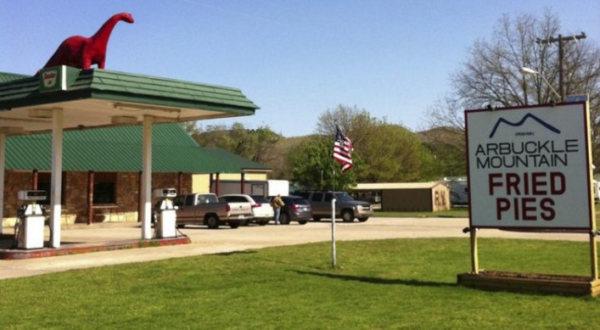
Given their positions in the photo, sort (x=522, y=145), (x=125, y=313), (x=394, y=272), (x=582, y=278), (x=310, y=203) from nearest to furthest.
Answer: (x=125, y=313)
(x=582, y=278)
(x=522, y=145)
(x=394, y=272)
(x=310, y=203)

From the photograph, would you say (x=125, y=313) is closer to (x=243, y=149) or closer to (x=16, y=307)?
(x=16, y=307)

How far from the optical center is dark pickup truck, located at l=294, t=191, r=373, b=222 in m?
33.7

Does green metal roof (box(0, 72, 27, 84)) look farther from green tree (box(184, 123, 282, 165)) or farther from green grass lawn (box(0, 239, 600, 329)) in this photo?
green tree (box(184, 123, 282, 165))

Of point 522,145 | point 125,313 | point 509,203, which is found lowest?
point 125,313

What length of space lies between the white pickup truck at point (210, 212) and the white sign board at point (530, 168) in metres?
17.6

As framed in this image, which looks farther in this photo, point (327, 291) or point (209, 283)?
point (209, 283)

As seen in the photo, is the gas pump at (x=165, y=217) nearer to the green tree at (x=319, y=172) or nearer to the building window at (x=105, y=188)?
the building window at (x=105, y=188)

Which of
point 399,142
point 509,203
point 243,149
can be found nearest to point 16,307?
point 509,203

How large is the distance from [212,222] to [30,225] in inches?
489

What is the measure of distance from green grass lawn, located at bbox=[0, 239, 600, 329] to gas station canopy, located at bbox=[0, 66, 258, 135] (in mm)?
4401

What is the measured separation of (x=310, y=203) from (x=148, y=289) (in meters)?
24.9

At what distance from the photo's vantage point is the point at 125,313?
8.26 meters

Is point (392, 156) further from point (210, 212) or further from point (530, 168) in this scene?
point (530, 168)

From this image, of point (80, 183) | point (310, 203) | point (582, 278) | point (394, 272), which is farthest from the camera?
point (310, 203)
